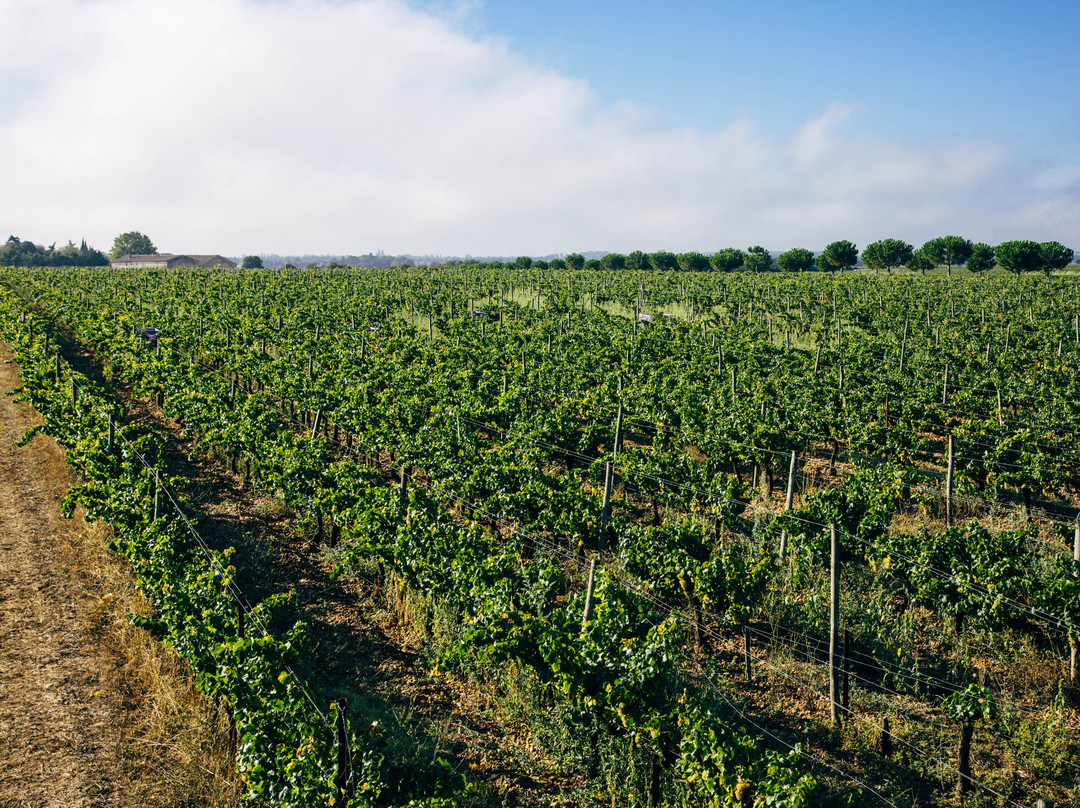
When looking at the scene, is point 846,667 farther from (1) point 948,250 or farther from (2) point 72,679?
(1) point 948,250

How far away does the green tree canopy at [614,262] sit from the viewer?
87.5 metres

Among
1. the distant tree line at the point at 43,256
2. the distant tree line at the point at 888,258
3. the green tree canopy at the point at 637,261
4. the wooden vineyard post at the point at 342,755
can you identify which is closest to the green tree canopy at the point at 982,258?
the distant tree line at the point at 888,258

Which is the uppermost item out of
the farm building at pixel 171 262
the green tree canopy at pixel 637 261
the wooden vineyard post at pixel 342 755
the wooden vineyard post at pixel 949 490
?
the farm building at pixel 171 262

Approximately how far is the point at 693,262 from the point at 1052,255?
3516cm

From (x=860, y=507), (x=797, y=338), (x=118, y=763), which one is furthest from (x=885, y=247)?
(x=118, y=763)

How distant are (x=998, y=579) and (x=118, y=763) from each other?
11.2m

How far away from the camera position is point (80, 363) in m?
25.9

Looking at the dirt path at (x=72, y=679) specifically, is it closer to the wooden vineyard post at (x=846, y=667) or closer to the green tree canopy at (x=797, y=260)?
the wooden vineyard post at (x=846, y=667)

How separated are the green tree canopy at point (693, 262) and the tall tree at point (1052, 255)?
33.5m

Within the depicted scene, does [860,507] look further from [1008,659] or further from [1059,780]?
[1059,780]

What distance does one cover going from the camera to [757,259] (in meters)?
72.1

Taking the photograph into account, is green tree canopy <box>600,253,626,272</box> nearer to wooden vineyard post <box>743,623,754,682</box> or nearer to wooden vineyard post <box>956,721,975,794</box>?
wooden vineyard post <box>743,623,754,682</box>

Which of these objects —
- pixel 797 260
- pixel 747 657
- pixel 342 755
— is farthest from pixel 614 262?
pixel 342 755

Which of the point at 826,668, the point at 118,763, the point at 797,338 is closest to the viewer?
the point at 118,763
